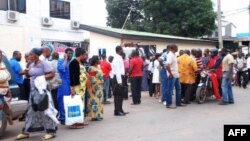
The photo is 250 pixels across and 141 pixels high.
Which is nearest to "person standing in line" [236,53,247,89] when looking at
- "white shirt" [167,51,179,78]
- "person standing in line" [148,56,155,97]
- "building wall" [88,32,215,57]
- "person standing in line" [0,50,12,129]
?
"person standing in line" [148,56,155,97]

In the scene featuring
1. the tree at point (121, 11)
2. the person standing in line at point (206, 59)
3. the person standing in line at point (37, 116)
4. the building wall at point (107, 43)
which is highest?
the tree at point (121, 11)

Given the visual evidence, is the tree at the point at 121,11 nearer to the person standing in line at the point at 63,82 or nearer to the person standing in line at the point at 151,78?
the person standing in line at the point at 151,78

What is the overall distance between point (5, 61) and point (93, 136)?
8.60ft

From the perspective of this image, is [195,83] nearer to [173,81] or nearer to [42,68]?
[173,81]

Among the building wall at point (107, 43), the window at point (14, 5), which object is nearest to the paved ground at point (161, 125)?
the building wall at point (107, 43)

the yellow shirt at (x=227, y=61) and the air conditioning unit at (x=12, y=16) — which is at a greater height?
the air conditioning unit at (x=12, y=16)

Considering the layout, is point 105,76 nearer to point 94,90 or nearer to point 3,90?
point 94,90

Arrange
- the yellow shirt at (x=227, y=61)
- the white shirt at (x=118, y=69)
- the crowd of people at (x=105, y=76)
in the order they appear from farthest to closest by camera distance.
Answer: the yellow shirt at (x=227, y=61) → the white shirt at (x=118, y=69) → the crowd of people at (x=105, y=76)

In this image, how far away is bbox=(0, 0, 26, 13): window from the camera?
91.0 feet

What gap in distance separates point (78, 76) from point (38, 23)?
2325 cm

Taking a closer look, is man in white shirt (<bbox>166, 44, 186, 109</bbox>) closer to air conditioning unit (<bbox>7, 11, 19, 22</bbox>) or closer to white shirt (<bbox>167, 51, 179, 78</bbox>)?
white shirt (<bbox>167, 51, 179, 78</bbox>)

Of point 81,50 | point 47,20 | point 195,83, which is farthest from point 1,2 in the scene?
point 81,50

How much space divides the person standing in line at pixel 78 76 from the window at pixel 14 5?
20377 mm

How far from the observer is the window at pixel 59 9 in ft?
109
